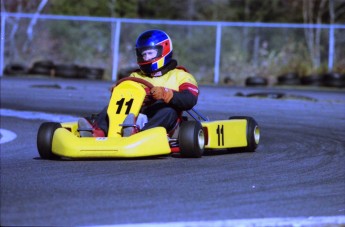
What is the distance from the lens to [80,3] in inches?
1342

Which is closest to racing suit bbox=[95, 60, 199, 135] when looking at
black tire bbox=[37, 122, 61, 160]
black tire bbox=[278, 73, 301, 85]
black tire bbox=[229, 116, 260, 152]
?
black tire bbox=[37, 122, 61, 160]

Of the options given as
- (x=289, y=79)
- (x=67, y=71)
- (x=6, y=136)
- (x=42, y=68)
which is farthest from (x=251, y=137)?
(x=42, y=68)

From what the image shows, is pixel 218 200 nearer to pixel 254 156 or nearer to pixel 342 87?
pixel 254 156

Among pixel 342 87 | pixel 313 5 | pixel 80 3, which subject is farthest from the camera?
pixel 80 3

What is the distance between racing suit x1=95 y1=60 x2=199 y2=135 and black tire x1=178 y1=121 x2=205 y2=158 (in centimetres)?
27

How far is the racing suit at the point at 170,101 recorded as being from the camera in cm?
821

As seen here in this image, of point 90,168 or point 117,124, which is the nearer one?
point 90,168

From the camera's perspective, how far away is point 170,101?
8203 mm

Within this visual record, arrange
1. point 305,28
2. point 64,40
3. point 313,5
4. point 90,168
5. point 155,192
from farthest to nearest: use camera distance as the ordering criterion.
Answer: point 313,5 → point 64,40 → point 305,28 → point 90,168 → point 155,192

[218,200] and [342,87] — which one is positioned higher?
[218,200]

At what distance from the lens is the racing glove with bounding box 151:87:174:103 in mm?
8102

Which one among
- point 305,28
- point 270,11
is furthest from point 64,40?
point 270,11

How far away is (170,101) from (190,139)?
1.62 ft

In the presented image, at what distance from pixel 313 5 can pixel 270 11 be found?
262 inches
